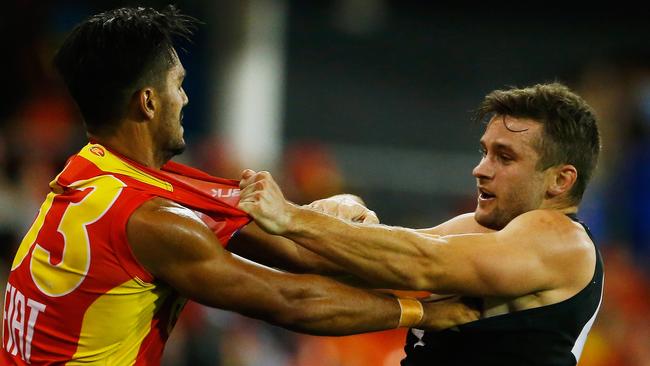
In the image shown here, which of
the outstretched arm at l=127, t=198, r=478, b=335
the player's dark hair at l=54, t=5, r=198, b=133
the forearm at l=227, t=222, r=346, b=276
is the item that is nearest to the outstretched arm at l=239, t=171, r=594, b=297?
the outstretched arm at l=127, t=198, r=478, b=335

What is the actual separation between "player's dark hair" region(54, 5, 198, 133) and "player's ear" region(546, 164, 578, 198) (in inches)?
61.6

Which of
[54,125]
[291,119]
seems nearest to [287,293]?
[54,125]

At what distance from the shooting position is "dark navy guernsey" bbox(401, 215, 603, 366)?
169 inches

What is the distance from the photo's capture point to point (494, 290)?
4168 millimetres

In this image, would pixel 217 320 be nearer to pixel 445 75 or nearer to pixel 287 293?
pixel 287 293

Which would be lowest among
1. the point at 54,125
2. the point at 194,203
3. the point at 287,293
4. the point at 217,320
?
the point at 217,320

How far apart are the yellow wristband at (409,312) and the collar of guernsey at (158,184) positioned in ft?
2.18

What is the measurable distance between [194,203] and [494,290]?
45.7 inches

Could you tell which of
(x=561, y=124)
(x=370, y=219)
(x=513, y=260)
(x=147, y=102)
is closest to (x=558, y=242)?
(x=513, y=260)

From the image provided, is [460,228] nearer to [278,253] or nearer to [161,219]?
[278,253]

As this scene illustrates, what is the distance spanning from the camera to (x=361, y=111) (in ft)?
45.3

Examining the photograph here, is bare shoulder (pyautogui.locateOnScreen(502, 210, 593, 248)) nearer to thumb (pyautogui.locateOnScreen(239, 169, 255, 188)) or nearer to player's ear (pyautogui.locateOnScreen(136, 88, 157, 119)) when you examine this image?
thumb (pyautogui.locateOnScreen(239, 169, 255, 188))

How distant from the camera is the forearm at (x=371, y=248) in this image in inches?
162

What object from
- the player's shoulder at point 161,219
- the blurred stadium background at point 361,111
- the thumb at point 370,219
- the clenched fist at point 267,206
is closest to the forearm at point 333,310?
the clenched fist at point 267,206
